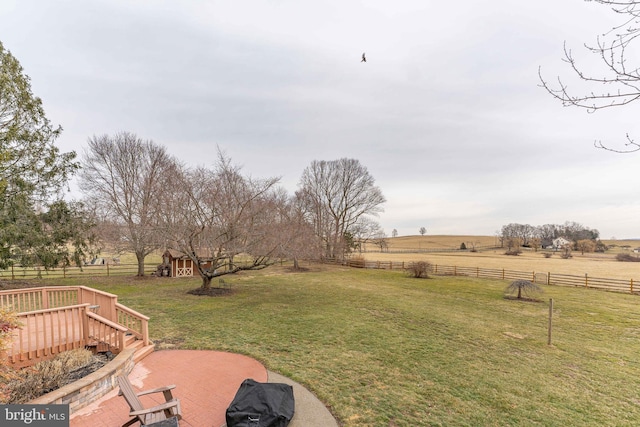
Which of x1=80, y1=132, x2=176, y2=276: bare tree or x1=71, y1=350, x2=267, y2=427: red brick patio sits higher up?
x1=80, y1=132, x2=176, y2=276: bare tree

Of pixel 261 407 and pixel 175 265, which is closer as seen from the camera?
pixel 261 407

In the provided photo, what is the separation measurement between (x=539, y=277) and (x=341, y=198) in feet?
67.1

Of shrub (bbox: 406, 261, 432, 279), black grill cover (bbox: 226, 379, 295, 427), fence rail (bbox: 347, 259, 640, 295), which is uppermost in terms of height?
black grill cover (bbox: 226, 379, 295, 427)

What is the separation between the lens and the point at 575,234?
70000mm

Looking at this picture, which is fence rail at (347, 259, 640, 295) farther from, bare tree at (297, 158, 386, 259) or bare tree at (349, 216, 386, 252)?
bare tree at (297, 158, 386, 259)

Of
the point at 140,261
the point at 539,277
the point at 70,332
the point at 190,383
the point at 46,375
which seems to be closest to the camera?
the point at 46,375

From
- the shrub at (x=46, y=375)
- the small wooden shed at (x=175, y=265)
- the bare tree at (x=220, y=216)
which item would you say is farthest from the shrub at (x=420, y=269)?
the shrub at (x=46, y=375)

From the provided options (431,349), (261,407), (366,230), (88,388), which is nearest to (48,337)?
(88,388)

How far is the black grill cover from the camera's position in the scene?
3.70 metres

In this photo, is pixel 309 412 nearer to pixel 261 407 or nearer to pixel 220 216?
pixel 261 407

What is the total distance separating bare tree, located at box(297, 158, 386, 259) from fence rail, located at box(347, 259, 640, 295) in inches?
157

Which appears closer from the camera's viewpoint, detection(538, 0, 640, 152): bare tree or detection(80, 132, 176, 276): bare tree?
detection(538, 0, 640, 152): bare tree

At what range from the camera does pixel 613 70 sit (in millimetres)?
2324

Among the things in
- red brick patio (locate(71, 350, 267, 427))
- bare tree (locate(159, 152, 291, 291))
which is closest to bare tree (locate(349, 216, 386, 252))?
bare tree (locate(159, 152, 291, 291))
